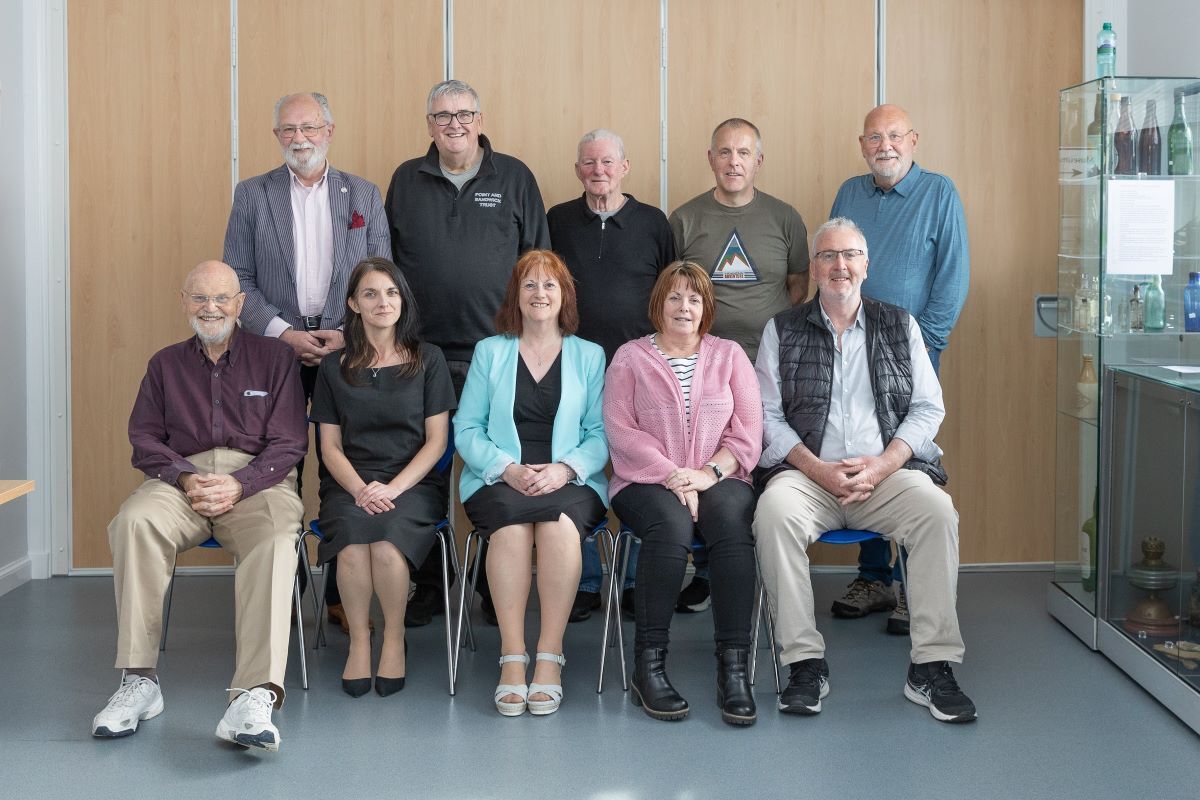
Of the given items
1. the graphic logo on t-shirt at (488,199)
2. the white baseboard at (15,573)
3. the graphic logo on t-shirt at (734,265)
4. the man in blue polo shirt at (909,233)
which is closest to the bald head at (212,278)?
the graphic logo on t-shirt at (488,199)

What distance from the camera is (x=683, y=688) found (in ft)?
11.6

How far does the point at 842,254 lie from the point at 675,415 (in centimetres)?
74

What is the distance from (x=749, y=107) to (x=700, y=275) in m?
1.53

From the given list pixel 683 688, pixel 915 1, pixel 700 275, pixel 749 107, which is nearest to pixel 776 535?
pixel 683 688

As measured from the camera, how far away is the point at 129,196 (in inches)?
190

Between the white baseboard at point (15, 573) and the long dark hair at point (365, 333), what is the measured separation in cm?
201

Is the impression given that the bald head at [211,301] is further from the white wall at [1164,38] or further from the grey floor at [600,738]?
the white wall at [1164,38]

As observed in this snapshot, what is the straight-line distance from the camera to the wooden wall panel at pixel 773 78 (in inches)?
192

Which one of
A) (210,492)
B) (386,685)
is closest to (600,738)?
(386,685)

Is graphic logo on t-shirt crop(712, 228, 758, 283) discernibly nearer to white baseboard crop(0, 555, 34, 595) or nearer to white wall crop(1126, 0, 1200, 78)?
white wall crop(1126, 0, 1200, 78)

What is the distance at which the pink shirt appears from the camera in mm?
3594

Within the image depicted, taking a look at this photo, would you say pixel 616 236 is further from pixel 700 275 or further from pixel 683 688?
pixel 683 688

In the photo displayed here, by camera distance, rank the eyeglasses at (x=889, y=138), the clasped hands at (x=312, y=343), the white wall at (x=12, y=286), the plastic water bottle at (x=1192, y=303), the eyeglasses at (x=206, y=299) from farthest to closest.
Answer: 1. the white wall at (x=12, y=286)
2. the eyeglasses at (x=889, y=138)
3. the clasped hands at (x=312, y=343)
4. the plastic water bottle at (x=1192, y=303)
5. the eyeglasses at (x=206, y=299)

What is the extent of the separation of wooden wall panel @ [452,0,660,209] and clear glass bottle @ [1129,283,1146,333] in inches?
77.3
